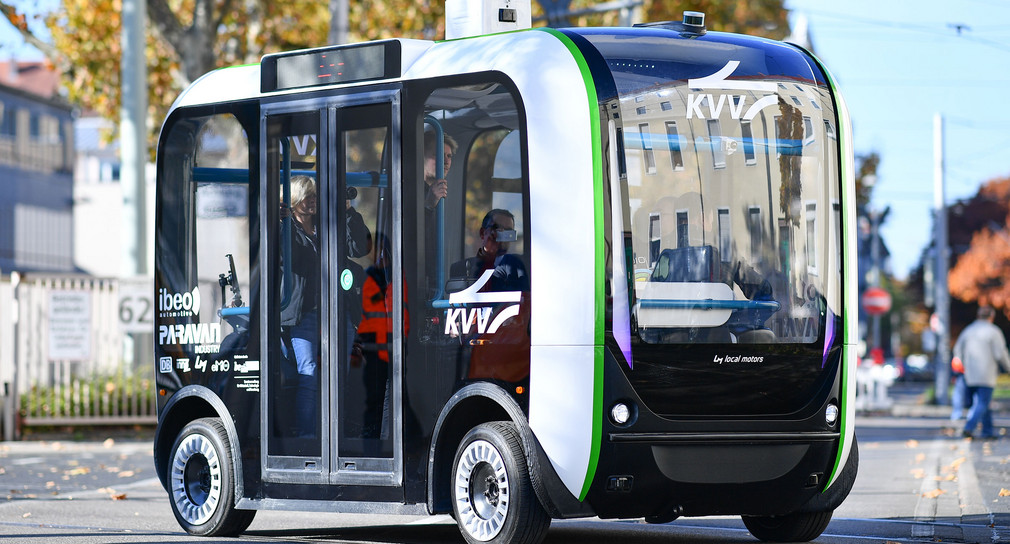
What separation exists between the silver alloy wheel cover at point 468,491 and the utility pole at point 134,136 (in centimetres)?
1295

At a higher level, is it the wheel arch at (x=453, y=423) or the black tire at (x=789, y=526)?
the wheel arch at (x=453, y=423)

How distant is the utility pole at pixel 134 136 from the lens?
811 inches

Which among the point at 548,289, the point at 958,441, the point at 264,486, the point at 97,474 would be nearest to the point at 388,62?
the point at 548,289

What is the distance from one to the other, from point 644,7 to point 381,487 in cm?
2235

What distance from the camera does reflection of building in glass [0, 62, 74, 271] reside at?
61.6m

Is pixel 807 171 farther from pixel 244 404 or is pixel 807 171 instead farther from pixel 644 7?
pixel 644 7

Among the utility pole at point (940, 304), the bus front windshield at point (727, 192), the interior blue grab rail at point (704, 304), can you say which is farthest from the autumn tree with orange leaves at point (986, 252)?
the interior blue grab rail at point (704, 304)

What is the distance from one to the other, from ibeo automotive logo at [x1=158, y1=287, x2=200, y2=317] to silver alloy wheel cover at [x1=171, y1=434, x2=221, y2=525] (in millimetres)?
799

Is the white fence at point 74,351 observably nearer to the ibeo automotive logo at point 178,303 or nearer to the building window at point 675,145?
the ibeo automotive logo at point 178,303

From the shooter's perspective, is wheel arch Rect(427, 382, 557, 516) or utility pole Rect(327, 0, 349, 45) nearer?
wheel arch Rect(427, 382, 557, 516)

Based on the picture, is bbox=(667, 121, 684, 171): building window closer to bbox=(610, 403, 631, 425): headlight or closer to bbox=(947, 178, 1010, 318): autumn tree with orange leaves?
bbox=(610, 403, 631, 425): headlight

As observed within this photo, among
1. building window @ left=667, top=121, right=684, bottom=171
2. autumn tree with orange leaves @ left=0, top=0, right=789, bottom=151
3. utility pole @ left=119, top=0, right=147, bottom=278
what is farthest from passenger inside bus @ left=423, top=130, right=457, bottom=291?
autumn tree with orange leaves @ left=0, top=0, right=789, bottom=151

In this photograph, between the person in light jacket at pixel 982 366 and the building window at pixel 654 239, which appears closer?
the building window at pixel 654 239

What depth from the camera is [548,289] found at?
837 centimetres
